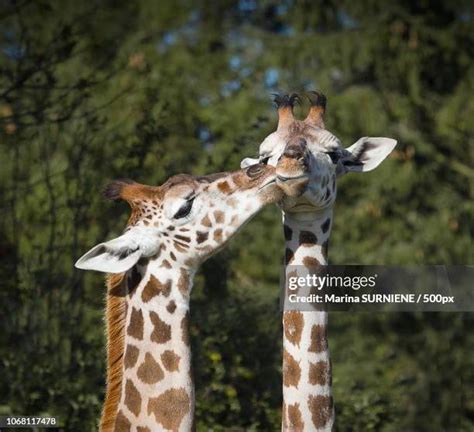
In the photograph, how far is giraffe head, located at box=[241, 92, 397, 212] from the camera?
16.3 feet

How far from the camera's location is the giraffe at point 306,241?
16.5 feet

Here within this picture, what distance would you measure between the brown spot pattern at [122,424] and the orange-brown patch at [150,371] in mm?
183

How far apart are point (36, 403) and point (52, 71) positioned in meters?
2.58

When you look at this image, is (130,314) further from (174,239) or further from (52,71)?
(52,71)

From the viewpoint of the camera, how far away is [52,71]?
29.2ft

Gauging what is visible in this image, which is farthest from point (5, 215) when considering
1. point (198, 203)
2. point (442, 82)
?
point (442, 82)

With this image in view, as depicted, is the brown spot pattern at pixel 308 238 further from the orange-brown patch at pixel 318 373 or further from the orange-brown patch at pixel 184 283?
the orange-brown patch at pixel 184 283

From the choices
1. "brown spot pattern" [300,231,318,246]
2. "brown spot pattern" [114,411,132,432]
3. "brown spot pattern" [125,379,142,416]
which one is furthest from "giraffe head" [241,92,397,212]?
"brown spot pattern" [114,411,132,432]

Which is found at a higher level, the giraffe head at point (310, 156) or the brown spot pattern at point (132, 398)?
the giraffe head at point (310, 156)

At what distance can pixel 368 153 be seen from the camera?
5727 mm

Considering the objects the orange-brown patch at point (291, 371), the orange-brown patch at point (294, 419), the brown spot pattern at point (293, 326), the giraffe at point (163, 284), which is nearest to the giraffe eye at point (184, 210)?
the giraffe at point (163, 284)

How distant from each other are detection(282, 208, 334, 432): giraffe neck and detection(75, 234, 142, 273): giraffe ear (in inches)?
35.3

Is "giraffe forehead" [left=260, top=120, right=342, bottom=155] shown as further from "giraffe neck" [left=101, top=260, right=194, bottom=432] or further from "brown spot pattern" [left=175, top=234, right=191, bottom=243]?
Answer: "giraffe neck" [left=101, top=260, right=194, bottom=432]

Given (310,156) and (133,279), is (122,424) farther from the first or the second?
(310,156)
